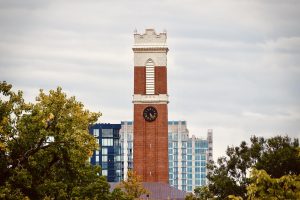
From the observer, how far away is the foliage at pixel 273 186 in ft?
111

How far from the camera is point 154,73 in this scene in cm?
12700

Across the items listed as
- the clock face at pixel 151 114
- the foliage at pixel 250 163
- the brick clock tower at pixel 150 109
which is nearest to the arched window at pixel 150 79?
the brick clock tower at pixel 150 109

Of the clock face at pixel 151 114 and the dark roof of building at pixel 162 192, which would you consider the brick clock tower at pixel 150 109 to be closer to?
the clock face at pixel 151 114

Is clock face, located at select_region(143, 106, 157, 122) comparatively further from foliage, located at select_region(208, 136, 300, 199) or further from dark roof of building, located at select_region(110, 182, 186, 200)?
foliage, located at select_region(208, 136, 300, 199)

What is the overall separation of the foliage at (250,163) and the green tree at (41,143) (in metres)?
21.1

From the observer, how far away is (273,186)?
35062 mm

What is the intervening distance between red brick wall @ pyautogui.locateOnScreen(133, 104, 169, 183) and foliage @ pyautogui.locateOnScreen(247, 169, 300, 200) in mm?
89967

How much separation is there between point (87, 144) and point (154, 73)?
8274 centimetres

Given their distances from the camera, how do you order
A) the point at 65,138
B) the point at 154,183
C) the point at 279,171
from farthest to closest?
1. the point at 154,183
2. the point at 279,171
3. the point at 65,138

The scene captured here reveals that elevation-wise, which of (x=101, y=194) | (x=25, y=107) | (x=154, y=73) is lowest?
(x=101, y=194)

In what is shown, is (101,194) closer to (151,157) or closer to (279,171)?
(279,171)

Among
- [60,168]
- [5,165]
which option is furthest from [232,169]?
[5,165]

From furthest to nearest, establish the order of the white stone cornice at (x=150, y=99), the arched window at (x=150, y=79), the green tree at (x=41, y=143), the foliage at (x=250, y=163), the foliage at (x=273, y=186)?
the arched window at (x=150, y=79) < the white stone cornice at (x=150, y=99) < the foliage at (x=250, y=163) < the green tree at (x=41, y=143) < the foliage at (x=273, y=186)

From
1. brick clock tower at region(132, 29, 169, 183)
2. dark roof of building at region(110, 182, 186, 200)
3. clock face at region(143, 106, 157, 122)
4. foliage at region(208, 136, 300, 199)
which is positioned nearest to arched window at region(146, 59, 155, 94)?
brick clock tower at region(132, 29, 169, 183)
